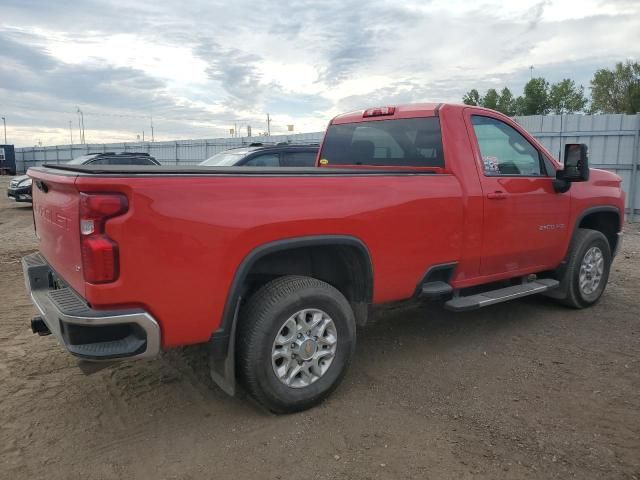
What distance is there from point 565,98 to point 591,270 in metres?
40.9

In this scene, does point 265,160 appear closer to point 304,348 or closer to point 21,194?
point 304,348

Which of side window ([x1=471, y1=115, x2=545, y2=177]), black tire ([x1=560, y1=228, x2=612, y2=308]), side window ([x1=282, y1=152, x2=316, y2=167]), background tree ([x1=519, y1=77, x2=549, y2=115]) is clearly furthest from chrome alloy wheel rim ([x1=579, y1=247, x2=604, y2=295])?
background tree ([x1=519, y1=77, x2=549, y2=115])

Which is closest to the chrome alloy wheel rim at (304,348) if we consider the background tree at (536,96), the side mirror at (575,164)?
the side mirror at (575,164)

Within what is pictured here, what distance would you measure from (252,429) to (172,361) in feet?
4.15

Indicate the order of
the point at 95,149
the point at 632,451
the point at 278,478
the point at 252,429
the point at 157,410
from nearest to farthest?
1. the point at 278,478
2. the point at 632,451
3. the point at 252,429
4. the point at 157,410
5. the point at 95,149

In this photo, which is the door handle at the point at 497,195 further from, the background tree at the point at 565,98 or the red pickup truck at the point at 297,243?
the background tree at the point at 565,98

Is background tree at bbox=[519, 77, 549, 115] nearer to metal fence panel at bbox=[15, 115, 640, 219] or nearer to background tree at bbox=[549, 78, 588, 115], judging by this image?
background tree at bbox=[549, 78, 588, 115]

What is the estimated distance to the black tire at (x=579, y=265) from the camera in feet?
17.7

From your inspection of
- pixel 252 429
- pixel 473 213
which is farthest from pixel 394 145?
pixel 252 429

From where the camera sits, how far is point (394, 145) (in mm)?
4742

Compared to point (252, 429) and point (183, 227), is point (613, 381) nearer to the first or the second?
point (252, 429)

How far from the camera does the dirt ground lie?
2.86m

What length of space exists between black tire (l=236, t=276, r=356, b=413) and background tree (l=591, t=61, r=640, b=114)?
46.5 metres

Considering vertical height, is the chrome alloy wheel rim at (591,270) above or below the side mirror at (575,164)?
below
